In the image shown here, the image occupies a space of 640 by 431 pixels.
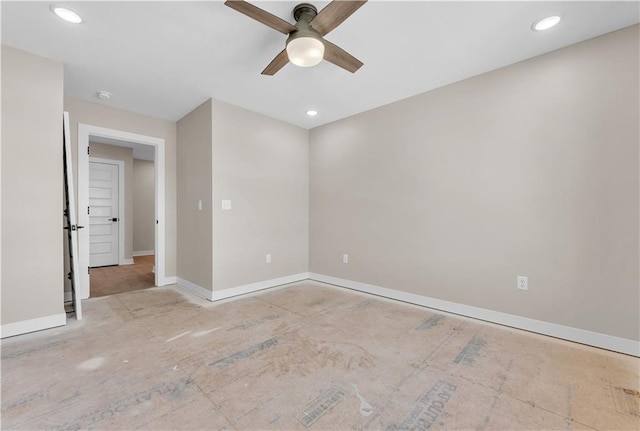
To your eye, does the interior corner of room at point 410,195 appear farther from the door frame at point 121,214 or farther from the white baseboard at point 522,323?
the door frame at point 121,214

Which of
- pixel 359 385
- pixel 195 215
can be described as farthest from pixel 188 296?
pixel 359 385

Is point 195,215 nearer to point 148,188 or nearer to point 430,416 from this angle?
point 430,416

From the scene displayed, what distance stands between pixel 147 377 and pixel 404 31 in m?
3.20

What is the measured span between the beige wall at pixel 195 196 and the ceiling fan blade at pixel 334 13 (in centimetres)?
215

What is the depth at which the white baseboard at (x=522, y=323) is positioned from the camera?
2.18 m

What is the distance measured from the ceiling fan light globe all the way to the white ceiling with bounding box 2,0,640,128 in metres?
0.33

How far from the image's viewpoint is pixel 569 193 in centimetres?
239

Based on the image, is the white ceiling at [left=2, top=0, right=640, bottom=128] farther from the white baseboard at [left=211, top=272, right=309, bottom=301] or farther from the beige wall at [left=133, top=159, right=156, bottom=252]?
the beige wall at [left=133, top=159, right=156, bottom=252]

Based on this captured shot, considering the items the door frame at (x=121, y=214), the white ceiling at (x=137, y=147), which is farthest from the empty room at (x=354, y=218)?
the door frame at (x=121, y=214)

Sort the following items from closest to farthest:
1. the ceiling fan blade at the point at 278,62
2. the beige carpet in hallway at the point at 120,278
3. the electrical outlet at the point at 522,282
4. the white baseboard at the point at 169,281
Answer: the ceiling fan blade at the point at 278,62
the electrical outlet at the point at 522,282
the beige carpet in hallway at the point at 120,278
the white baseboard at the point at 169,281

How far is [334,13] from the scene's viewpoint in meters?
1.73

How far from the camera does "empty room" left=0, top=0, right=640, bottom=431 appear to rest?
1703 mm

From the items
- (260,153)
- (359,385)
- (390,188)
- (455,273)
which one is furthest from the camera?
(260,153)

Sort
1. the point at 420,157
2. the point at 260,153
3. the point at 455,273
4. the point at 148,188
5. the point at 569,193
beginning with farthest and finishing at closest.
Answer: the point at 148,188 → the point at 260,153 → the point at 420,157 → the point at 455,273 → the point at 569,193
